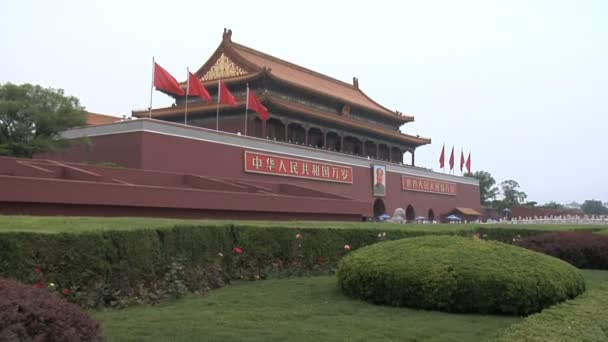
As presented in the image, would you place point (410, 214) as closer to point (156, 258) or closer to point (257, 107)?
point (257, 107)

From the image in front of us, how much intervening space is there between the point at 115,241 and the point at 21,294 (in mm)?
3120

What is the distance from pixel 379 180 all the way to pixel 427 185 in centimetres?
654

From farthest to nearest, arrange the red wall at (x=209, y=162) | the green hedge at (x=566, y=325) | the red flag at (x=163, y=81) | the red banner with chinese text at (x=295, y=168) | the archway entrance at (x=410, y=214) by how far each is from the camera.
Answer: the archway entrance at (x=410, y=214)
the red banner with chinese text at (x=295, y=168)
the red flag at (x=163, y=81)
the red wall at (x=209, y=162)
the green hedge at (x=566, y=325)

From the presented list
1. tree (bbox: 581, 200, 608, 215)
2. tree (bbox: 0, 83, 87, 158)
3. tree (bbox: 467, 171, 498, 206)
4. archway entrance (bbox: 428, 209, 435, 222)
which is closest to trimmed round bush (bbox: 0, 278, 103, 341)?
tree (bbox: 0, 83, 87, 158)

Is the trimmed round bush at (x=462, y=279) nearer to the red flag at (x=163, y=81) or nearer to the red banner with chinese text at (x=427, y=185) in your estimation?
the red flag at (x=163, y=81)

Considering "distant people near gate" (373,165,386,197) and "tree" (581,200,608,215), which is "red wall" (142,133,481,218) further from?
"tree" (581,200,608,215)

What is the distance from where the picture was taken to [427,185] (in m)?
38.2

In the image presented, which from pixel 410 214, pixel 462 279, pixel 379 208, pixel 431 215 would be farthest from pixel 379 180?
pixel 462 279

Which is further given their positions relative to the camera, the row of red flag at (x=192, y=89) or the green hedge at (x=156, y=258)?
the row of red flag at (x=192, y=89)

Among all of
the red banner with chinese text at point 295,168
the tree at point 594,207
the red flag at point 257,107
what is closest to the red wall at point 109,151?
the red banner with chinese text at point 295,168

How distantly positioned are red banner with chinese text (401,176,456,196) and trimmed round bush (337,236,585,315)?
94.9 feet

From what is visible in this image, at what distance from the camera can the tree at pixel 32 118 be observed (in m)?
18.9

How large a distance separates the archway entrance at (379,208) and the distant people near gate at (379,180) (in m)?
0.43

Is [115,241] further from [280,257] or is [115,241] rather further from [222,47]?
[222,47]
